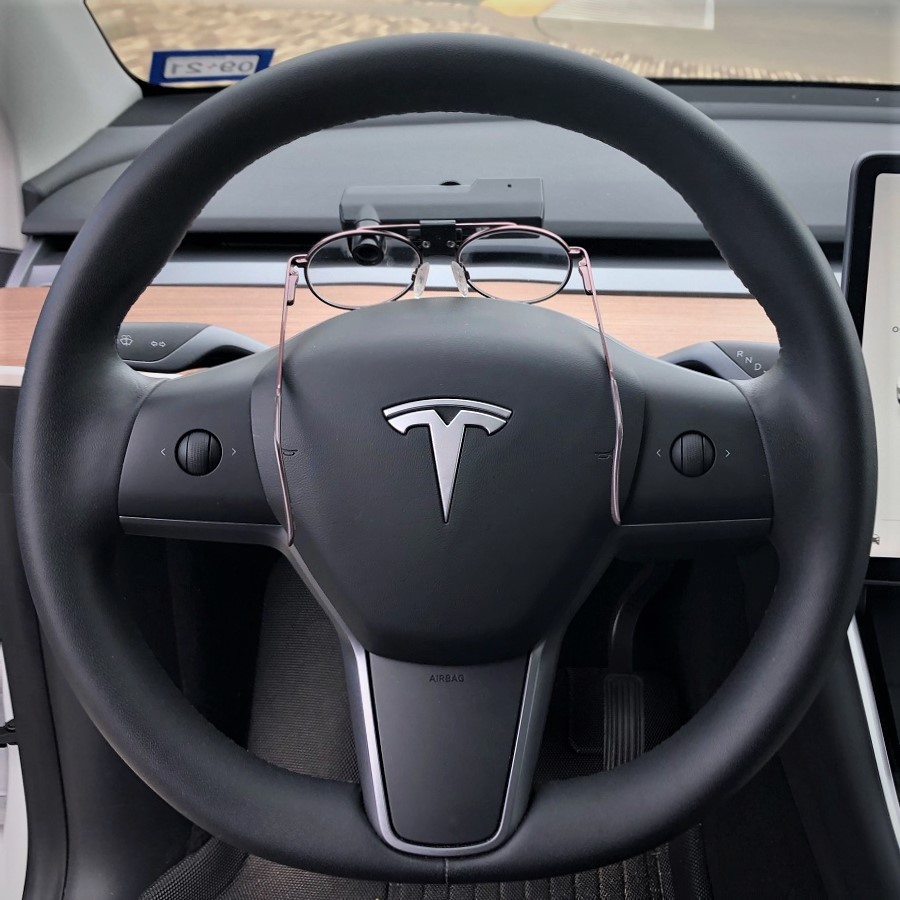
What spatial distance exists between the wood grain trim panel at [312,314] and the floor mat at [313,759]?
0.92 feet

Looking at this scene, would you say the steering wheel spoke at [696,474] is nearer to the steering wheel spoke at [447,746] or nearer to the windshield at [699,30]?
the steering wheel spoke at [447,746]

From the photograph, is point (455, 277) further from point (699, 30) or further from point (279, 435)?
point (699, 30)

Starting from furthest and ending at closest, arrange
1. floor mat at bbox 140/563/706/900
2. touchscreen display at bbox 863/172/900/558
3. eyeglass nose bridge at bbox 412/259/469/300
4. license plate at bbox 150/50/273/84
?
license plate at bbox 150/50/273/84 < floor mat at bbox 140/563/706/900 < touchscreen display at bbox 863/172/900/558 < eyeglass nose bridge at bbox 412/259/469/300

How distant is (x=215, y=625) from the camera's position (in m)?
0.93

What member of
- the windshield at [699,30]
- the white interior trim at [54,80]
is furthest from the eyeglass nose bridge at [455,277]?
the white interior trim at [54,80]

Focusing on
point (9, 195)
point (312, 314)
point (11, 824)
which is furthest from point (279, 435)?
point (9, 195)

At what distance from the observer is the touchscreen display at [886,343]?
29.6 inches

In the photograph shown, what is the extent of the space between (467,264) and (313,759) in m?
0.55

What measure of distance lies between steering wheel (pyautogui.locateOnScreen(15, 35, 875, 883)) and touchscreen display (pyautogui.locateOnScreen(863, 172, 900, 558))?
217 millimetres

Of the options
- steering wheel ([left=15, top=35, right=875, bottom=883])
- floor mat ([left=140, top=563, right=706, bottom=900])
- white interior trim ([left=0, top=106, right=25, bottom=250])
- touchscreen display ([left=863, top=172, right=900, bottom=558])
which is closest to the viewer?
steering wheel ([left=15, top=35, right=875, bottom=883])

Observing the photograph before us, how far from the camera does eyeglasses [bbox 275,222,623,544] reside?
59 cm

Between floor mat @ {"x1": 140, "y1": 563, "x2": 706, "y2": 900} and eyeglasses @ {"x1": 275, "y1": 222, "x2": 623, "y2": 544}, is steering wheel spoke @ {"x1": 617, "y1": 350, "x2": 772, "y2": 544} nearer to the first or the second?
eyeglasses @ {"x1": 275, "y1": 222, "x2": 623, "y2": 544}

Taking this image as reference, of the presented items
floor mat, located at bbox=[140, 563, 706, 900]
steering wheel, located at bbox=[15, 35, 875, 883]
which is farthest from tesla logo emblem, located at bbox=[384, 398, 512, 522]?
floor mat, located at bbox=[140, 563, 706, 900]

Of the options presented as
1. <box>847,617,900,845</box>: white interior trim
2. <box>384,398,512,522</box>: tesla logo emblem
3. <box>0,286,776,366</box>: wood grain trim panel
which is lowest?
<box>847,617,900,845</box>: white interior trim
